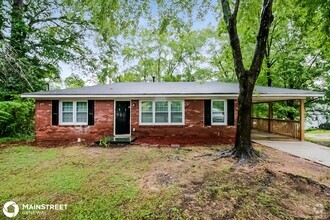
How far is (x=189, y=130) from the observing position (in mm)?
11578

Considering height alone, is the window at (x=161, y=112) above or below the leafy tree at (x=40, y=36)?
below

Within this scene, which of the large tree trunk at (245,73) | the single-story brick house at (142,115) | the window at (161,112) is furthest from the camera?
the window at (161,112)

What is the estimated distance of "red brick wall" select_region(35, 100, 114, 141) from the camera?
11.3m

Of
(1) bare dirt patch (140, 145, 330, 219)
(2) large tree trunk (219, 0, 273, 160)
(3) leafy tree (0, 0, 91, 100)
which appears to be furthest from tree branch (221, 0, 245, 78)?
(3) leafy tree (0, 0, 91, 100)

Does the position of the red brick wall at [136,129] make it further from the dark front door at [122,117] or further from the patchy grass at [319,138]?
the patchy grass at [319,138]

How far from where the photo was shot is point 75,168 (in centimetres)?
654

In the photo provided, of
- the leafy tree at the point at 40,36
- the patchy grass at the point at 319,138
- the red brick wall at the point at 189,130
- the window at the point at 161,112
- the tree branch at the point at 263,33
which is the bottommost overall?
the patchy grass at the point at 319,138

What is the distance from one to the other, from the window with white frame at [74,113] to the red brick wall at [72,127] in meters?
0.28

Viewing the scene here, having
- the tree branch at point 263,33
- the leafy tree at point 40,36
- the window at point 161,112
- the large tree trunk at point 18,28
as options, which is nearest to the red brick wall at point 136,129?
the window at point 161,112

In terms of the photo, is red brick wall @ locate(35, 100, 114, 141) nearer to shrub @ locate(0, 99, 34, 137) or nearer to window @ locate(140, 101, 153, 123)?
window @ locate(140, 101, 153, 123)

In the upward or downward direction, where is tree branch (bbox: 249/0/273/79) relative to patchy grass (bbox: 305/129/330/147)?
upward

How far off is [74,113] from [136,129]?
11.4 ft

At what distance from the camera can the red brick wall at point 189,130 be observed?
1138cm

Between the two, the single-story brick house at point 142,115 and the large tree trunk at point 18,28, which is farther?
the large tree trunk at point 18,28
